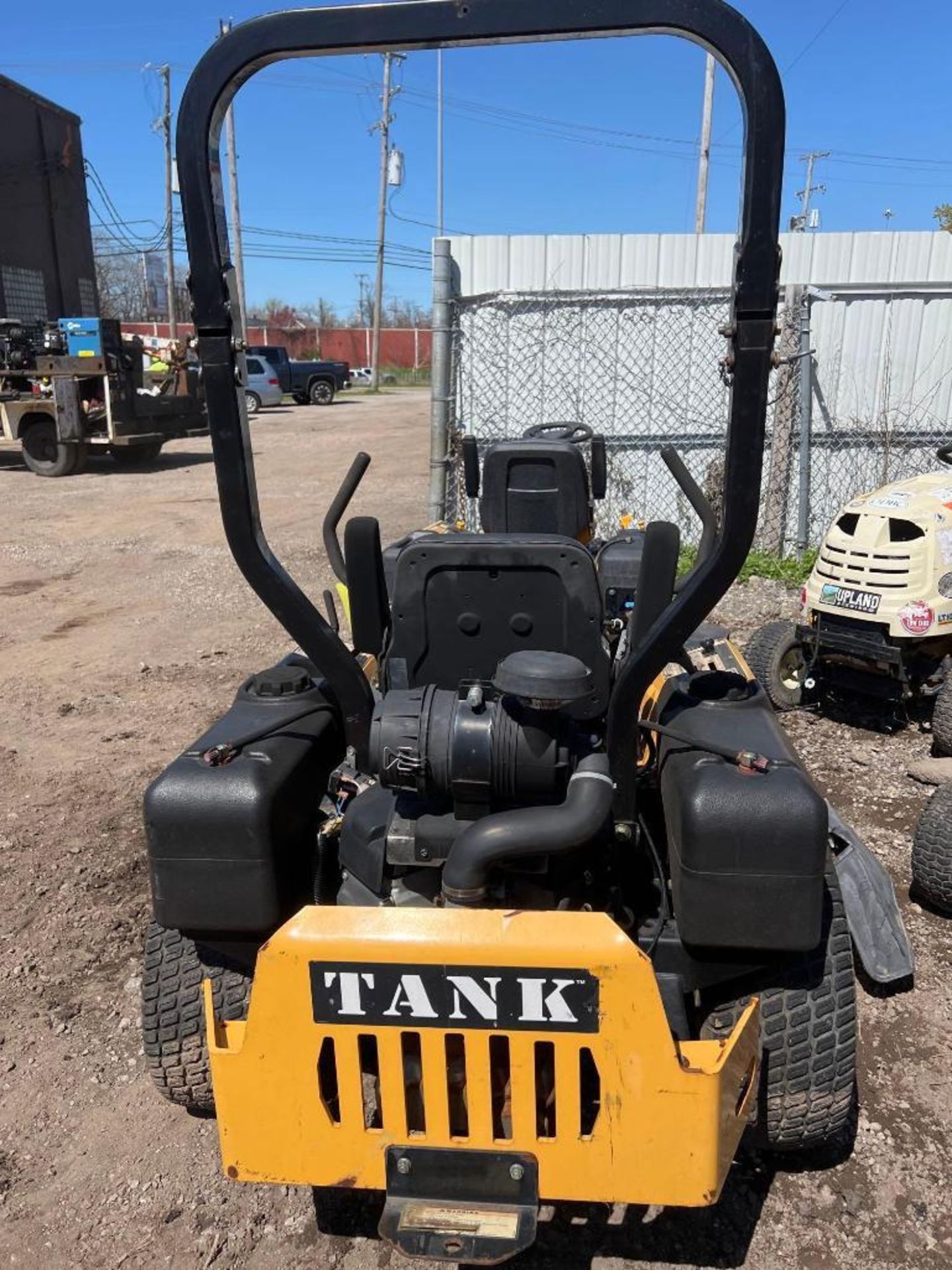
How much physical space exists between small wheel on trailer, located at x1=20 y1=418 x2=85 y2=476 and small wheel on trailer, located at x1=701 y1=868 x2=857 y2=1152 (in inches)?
562

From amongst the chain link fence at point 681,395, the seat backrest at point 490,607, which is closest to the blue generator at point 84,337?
the chain link fence at point 681,395

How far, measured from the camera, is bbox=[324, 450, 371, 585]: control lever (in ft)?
8.79

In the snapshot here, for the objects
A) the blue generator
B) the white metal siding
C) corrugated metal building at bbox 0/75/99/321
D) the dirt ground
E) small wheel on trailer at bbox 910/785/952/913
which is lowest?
the dirt ground

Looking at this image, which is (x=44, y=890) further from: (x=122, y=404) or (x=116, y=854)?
(x=122, y=404)

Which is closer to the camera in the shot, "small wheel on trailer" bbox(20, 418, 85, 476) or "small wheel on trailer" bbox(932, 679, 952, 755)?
"small wheel on trailer" bbox(932, 679, 952, 755)

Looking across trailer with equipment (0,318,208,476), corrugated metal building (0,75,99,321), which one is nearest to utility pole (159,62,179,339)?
corrugated metal building (0,75,99,321)

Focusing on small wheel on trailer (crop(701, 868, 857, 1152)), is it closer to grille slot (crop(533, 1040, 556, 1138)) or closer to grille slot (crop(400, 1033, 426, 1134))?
grille slot (crop(533, 1040, 556, 1138))

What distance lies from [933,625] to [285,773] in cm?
355

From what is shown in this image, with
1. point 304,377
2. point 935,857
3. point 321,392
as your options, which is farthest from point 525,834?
point 321,392

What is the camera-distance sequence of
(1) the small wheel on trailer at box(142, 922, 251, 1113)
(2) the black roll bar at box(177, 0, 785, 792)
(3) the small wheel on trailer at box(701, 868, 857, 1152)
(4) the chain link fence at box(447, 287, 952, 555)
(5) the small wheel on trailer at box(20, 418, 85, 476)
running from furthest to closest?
(5) the small wheel on trailer at box(20, 418, 85, 476) < (4) the chain link fence at box(447, 287, 952, 555) < (1) the small wheel on trailer at box(142, 922, 251, 1113) < (3) the small wheel on trailer at box(701, 868, 857, 1152) < (2) the black roll bar at box(177, 0, 785, 792)

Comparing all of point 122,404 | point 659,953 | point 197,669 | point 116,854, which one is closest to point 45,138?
point 122,404

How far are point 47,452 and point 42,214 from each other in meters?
16.0

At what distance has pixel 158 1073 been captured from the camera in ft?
7.96

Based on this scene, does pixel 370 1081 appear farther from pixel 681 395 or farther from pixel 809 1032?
pixel 681 395
